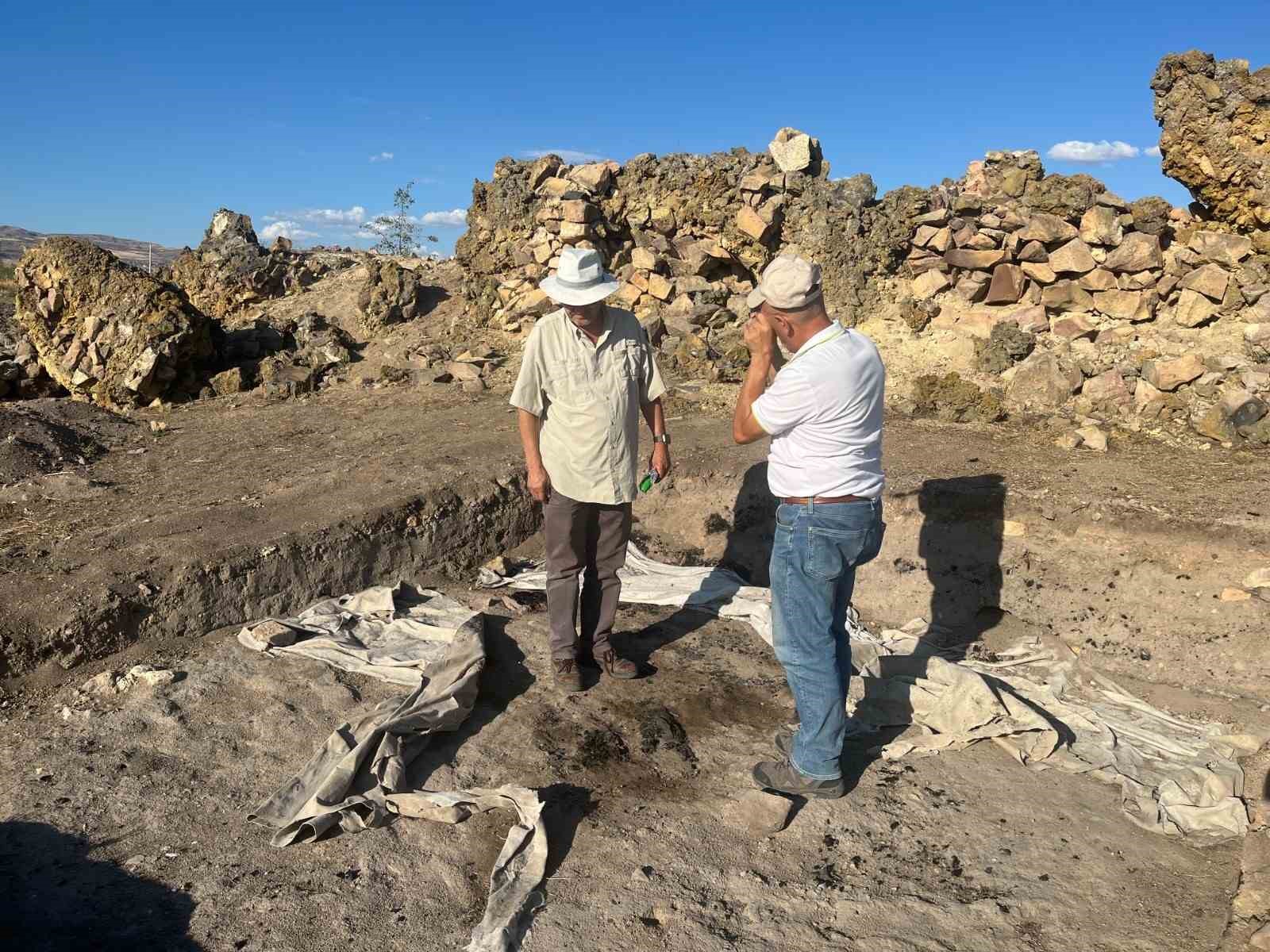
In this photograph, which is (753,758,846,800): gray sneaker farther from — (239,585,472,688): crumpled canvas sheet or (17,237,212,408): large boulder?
(17,237,212,408): large boulder

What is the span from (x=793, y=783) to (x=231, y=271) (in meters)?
12.1

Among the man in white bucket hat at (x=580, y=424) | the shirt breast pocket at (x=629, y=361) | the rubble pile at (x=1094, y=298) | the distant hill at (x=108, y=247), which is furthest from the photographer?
the distant hill at (x=108, y=247)

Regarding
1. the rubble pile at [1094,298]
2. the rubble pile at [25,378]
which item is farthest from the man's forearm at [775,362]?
the rubble pile at [25,378]

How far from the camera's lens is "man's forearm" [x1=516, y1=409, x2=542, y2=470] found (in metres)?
3.67

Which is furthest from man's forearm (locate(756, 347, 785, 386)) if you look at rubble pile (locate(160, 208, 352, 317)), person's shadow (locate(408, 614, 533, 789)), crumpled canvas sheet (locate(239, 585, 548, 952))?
rubble pile (locate(160, 208, 352, 317))

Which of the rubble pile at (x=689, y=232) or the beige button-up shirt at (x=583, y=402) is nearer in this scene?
the beige button-up shirt at (x=583, y=402)

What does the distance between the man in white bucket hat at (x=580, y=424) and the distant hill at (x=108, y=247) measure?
105ft

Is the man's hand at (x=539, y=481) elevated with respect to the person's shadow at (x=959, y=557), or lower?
elevated

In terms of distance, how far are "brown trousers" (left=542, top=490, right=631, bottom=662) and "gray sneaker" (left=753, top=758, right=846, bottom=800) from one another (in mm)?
1041

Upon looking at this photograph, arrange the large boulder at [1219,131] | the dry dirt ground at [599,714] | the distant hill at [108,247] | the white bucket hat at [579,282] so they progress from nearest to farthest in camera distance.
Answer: the dry dirt ground at [599,714] → the white bucket hat at [579,282] → the large boulder at [1219,131] → the distant hill at [108,247]

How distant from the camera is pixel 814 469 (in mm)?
2914

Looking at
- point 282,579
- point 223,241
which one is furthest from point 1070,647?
point 223,241

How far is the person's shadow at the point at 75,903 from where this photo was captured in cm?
251

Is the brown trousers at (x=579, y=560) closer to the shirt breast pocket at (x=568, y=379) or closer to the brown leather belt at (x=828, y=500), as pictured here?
the shirt breast pocket at (x=568, y=379)
